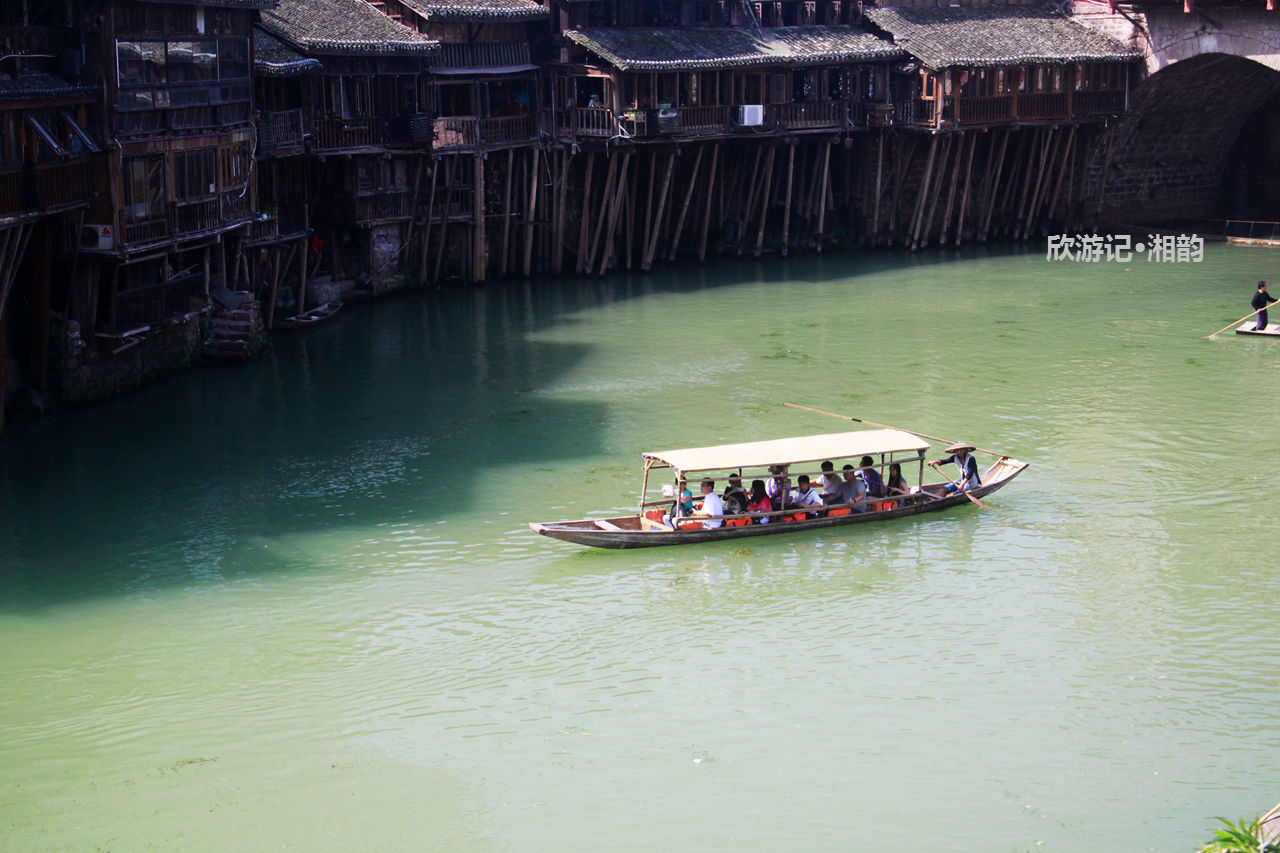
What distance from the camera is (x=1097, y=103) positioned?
182 feet

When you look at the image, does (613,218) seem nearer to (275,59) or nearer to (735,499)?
(275,59)

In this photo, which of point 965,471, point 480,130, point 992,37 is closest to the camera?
point 965,471

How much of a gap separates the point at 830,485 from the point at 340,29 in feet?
76.2

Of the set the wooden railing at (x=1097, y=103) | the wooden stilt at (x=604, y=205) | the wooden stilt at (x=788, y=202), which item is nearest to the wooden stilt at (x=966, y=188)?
the wooden railing at (x=1097, y=103)

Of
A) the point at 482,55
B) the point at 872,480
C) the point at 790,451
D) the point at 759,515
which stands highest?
the point at 482,55

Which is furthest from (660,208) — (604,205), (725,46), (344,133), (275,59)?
(275,59)

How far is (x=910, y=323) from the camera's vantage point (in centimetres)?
4284

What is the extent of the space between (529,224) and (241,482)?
21.7 metres

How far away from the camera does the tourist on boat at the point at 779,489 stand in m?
25.5

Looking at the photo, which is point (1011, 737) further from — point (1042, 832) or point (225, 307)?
point (225, 307)

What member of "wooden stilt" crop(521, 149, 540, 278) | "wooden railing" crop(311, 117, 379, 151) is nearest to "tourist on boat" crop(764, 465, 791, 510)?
"wooden railing" crop(311, 117, 379, 151)

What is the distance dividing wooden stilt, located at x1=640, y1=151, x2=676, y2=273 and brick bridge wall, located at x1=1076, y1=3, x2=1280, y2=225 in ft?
56.1

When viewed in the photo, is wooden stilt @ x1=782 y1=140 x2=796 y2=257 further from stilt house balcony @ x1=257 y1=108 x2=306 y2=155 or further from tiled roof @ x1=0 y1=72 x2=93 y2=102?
tiled roof @ x1=0 y1=72 x2=93 y2=102

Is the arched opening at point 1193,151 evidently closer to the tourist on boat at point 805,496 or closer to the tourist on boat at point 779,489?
the tourist on boat at point 805,496
